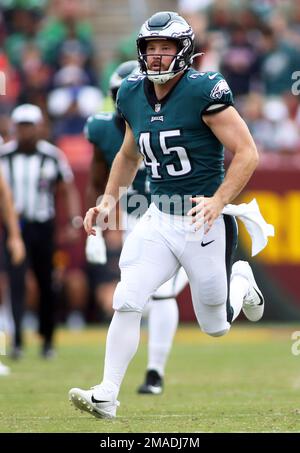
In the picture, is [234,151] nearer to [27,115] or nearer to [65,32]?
[27,115]

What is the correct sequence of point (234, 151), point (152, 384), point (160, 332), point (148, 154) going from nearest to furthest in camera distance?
point (234, 151)
point (148, 154)
point (152, 384)
point (160, 332)

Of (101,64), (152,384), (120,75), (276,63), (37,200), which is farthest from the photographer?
(101,64)

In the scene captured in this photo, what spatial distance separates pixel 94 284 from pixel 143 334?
82cm

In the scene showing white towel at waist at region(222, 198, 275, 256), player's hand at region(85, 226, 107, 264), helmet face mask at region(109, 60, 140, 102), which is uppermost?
helmet face mask at region(109, 60, 140, 102)

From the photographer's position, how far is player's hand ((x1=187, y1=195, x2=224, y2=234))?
4.69 m

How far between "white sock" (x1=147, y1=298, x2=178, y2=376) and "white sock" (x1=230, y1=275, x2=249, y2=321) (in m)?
0.97

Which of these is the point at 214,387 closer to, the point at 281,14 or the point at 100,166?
the point at 100,166

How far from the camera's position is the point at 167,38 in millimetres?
5016

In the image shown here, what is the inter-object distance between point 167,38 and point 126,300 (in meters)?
1.20

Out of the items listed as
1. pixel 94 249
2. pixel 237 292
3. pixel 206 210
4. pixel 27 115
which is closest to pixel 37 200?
pixel 27 115

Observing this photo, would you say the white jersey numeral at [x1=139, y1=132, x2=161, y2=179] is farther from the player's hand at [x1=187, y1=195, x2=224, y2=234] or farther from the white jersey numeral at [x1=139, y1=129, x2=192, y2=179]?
the player's hand at [x1=187, y1=195, x2=224, y2=234]

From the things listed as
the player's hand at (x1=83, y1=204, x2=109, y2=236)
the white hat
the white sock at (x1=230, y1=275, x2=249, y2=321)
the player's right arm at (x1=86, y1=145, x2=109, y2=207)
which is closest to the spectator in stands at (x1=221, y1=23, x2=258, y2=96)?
the white hat
